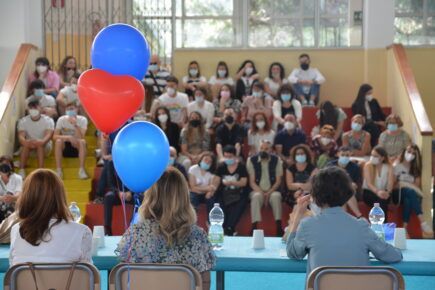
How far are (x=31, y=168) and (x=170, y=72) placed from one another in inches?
137

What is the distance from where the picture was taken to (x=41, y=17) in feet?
44.5

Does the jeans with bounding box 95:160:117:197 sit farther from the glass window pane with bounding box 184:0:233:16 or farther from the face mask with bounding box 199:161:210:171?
the glass window pane with bounding box 184:0:233:16

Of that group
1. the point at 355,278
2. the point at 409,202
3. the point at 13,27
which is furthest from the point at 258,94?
the point at 355,278

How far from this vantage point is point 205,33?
14445 millimetres

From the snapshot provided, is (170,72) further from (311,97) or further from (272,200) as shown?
(272,200)

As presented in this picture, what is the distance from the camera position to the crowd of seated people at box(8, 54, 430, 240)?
1030 centimetres

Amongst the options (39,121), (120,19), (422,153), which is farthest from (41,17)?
(422,153)

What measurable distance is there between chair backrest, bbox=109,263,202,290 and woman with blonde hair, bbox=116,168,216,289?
35 cm

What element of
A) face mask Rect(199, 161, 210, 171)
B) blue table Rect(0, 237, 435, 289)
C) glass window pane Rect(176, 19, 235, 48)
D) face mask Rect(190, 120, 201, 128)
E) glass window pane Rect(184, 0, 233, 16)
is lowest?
blue table Rect(0, 237, 435, 289)

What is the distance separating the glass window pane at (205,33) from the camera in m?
14.4

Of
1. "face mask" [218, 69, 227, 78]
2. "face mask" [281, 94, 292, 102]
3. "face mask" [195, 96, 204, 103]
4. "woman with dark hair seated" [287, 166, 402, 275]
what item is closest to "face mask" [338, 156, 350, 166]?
"face mask" [281, 94, 292, 102]

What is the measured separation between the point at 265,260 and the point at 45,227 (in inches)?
58.6

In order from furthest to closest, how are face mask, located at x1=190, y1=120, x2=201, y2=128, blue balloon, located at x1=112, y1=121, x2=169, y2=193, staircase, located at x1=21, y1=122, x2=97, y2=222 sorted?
face mask, located at x1=190, y1=120, x2=201, y2=128
staircase, located at x1=21, y1=122, x2=97, y2=222
blue balloon, located at x1=112, y1=121, x2=169, y2=193

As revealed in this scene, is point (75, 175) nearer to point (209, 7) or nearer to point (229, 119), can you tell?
point (229, 119)
